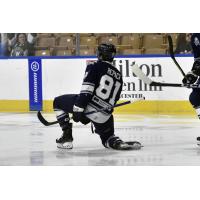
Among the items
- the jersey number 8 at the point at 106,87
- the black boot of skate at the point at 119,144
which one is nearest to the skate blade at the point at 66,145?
the black boot of skate at the point at 119,144

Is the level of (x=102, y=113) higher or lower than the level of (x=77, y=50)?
lower

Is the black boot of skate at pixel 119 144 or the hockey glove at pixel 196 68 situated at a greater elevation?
the hockey glove at pixel 196 68

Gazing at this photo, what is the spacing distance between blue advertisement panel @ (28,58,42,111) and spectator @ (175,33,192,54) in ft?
3.85

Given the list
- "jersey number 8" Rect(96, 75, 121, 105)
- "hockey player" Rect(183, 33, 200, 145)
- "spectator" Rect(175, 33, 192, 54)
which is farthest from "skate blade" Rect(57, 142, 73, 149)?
"spectator" Rect(175, 33, 192, 54)

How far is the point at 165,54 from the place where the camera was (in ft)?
17.7

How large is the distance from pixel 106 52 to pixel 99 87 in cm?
24

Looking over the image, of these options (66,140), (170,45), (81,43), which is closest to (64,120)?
(66,140)

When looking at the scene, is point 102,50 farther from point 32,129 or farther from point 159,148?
point 32,129

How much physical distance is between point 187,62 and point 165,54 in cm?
22

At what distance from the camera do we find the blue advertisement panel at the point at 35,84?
5.40 metres

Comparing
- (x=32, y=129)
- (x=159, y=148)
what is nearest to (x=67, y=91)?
(x=32, y=129)

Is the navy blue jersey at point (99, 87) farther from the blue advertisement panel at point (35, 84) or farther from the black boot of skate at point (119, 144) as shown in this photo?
the blue advertisement panel at point (35, 84)

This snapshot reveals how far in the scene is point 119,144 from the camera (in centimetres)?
459

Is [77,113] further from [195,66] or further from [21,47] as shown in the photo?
[21,47]
